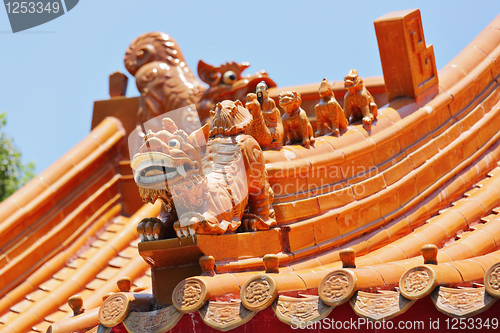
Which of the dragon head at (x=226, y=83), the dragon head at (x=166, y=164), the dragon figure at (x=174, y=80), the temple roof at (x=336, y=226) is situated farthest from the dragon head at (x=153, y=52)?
the dragon head at (x=166, y=164)

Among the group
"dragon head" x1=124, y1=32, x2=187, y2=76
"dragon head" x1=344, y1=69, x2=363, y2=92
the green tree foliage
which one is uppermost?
"dragon head" x1=124, y1=32, x2=187, y2=76

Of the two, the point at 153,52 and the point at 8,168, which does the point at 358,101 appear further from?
the point at 8,168

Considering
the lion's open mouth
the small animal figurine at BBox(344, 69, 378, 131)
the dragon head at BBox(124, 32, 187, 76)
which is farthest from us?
the dragon head at BBox(124, 32, 187, 76)

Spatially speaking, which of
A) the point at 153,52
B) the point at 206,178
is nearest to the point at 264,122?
the point at 206,178

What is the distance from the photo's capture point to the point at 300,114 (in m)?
7.55

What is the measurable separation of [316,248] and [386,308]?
1.91 m

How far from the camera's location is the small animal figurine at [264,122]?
720 centimetres

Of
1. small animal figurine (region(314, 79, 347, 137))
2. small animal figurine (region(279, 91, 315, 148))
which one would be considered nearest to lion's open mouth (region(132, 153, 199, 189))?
small animal figurine (region(279, 91, 315, 148))

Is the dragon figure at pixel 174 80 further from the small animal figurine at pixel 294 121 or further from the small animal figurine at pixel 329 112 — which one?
the small animal figurine at pixel 294 121

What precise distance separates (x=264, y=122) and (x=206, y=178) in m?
1.45

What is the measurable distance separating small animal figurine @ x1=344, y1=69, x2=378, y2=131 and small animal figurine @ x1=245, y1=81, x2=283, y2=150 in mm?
960

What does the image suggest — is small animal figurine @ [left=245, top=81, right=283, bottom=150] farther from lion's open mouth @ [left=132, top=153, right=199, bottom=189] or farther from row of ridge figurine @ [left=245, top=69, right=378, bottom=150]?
lion's open mouth @ [left=132, top=153, right=199, bottom=189]

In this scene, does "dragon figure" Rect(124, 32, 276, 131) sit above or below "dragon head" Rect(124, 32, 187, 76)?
below

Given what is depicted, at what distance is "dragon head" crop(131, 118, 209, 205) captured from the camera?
18.7 feet
